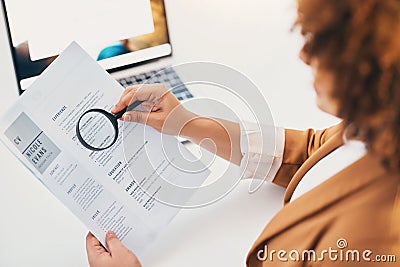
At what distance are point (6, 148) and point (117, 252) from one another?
240 millimetres

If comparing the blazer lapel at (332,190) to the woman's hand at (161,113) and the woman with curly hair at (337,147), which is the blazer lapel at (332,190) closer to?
the woman with curly hair at (337,147)

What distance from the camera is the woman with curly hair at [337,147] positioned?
24.5 inches

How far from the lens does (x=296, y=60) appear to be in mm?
774

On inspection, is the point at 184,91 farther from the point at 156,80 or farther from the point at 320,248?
the point at 320,248

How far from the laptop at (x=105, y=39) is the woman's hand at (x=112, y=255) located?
8.7 inches

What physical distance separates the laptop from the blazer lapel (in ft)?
0.88

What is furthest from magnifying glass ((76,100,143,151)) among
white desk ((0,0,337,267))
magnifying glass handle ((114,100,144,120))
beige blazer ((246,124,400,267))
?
beige blazer ((246,124,400,267))

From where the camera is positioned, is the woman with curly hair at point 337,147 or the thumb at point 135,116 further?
the thumb at point 135,116

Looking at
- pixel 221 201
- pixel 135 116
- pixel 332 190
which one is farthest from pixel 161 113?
pixel 332 190

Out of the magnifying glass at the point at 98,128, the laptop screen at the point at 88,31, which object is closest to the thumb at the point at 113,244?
the magnifying glass at the point at 98,128

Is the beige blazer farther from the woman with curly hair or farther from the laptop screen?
the laptop screen

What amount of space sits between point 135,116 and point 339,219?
30 centimetres

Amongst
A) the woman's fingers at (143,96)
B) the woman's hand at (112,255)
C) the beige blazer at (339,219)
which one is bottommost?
the woman's hand at (112,255)

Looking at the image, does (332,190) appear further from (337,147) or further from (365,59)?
(365,59)
